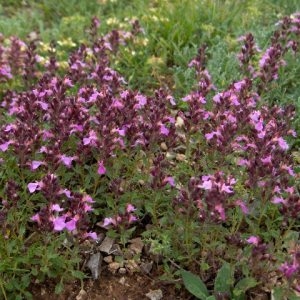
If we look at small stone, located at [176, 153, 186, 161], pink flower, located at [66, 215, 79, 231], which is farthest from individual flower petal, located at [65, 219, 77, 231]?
small stone, located at [176, 153, 186, 161]

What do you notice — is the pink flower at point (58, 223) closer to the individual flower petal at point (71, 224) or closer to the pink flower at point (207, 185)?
the individual flower petal at point (71, 224)

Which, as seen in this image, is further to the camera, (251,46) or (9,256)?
(251,46)

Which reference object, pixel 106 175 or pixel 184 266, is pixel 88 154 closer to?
pixel 106 175

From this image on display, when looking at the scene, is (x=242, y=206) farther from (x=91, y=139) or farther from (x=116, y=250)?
(x=91, y=139)

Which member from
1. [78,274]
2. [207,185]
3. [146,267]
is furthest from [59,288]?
[207,185]

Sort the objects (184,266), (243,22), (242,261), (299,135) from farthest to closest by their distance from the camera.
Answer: (243,22) < (299,135) < (184,266) < (242,261)

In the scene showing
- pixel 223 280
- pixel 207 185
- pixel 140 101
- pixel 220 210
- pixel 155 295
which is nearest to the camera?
pixel 220 210

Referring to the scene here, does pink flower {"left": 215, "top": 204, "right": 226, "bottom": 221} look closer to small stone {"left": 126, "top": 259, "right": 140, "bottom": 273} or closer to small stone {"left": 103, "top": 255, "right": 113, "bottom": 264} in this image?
small stone {"left": 126, "top": 259, "right": 140, "bottom": 273}

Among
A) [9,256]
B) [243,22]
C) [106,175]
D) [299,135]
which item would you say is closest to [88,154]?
[106,175]
